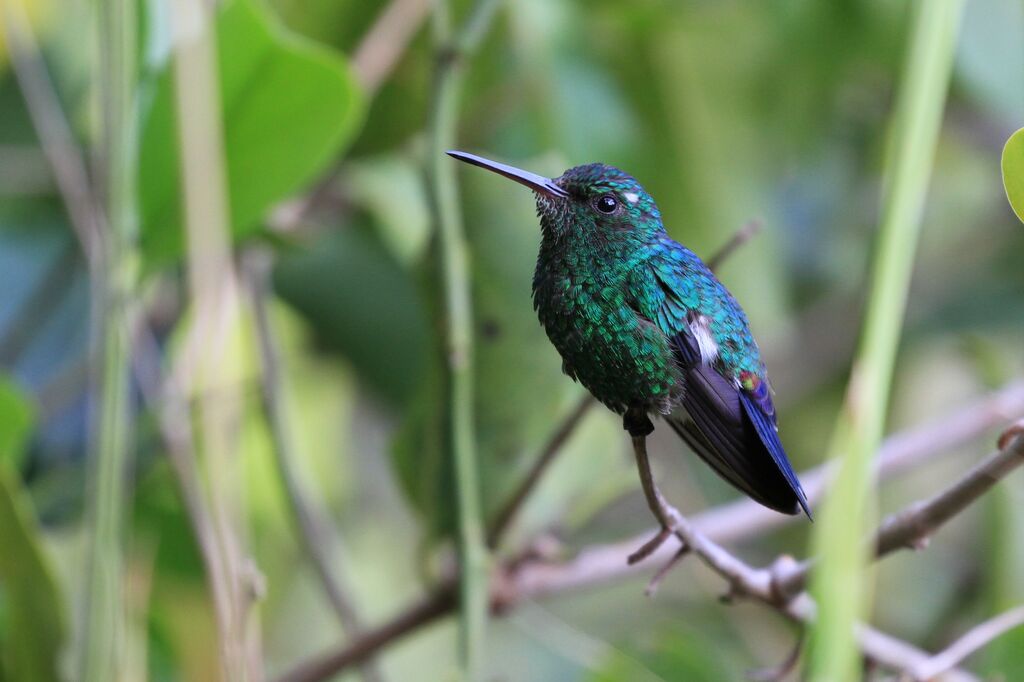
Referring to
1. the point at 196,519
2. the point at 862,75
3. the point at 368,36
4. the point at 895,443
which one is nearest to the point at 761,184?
the point at 862,75

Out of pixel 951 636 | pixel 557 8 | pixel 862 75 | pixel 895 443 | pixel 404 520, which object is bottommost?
pixel 951 636

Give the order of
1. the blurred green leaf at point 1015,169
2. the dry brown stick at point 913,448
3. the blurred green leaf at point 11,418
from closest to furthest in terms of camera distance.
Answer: the blurred green leaf at point 1015,169, the blurred green leaf at point 11,418, the dry brown stick at point 913,448

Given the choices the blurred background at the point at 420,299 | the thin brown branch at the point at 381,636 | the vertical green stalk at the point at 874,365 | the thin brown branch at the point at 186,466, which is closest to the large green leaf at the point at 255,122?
the blurred background at the point at 420,299

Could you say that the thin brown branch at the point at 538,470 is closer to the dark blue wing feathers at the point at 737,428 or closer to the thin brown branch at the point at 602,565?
the thin brown branch at the point at 602,565

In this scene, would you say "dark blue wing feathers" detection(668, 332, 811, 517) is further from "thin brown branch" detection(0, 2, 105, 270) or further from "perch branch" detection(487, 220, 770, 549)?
"thin brown branch" detection(0, 2, 105, 270)

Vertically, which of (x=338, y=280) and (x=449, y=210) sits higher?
(x=338, y=280)

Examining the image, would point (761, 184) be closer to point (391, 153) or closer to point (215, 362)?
point (391, 153)

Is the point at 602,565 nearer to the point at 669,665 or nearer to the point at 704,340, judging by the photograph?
the point at 669,665
